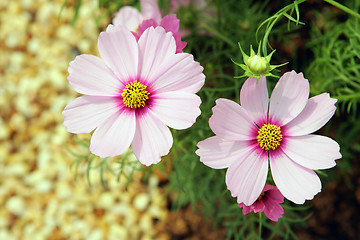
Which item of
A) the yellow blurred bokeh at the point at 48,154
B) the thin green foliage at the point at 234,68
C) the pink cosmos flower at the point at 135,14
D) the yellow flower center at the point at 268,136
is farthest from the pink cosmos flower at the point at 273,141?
the yellow blurred bokeh at the point at 48,154

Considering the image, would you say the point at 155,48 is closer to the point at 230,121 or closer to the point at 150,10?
the point at 230,121

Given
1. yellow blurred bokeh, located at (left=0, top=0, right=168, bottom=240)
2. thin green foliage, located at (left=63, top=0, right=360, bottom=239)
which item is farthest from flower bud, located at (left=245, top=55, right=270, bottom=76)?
yellow blurred bokeh, located at (left=0, top=0, right=168, bottom=240)

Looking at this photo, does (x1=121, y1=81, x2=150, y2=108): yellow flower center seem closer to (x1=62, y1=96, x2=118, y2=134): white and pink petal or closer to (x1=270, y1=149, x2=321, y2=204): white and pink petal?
(x1=62, y1=96, x2=118, y2=134): white and pink petal

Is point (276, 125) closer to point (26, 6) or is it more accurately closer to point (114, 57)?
point (114, 57)

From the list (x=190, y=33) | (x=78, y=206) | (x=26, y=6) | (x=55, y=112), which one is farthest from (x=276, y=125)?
(x=26, y=6)

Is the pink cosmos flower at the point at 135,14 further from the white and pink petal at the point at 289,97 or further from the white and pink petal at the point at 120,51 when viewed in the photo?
the white and pink petal at the point at 289,97
